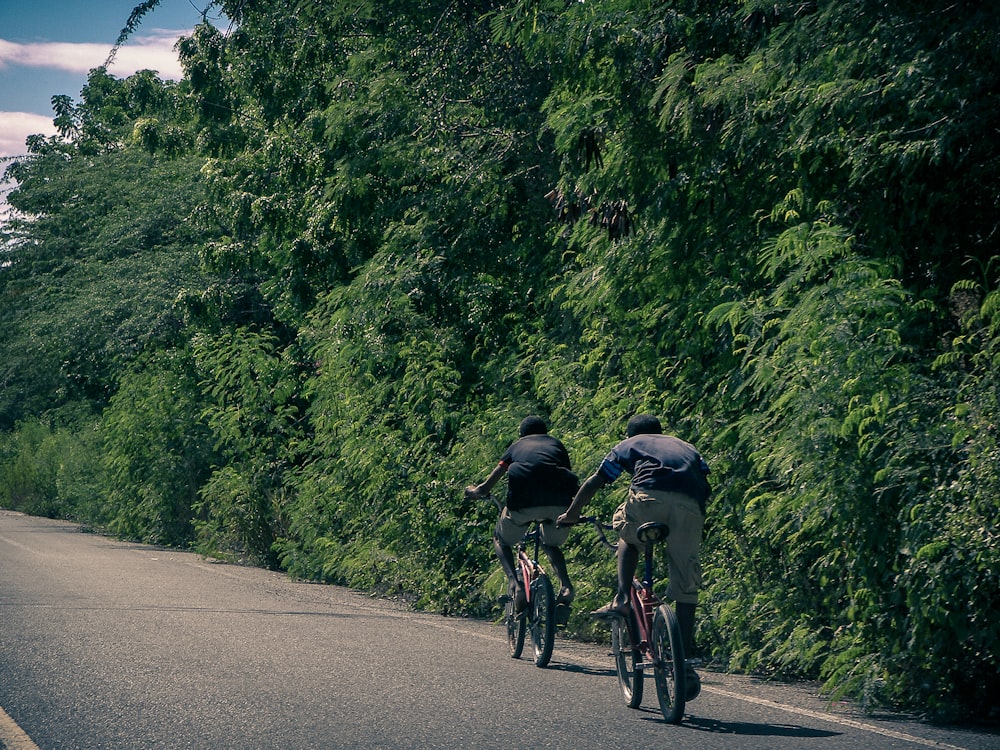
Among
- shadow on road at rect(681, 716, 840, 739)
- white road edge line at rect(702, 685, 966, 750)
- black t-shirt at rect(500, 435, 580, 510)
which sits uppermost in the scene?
black t-shirt at rect(500, 435, 580, 510)

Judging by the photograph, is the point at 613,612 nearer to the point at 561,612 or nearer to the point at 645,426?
the point at 645,426

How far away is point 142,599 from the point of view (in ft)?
42.8

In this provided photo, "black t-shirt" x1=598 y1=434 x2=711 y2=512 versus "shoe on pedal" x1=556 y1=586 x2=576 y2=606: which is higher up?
"black t-shirt" x1=598 y1=434 x2=711 y2=512

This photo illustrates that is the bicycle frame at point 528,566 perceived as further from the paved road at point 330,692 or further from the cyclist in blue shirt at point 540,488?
the paved road at point 330,692

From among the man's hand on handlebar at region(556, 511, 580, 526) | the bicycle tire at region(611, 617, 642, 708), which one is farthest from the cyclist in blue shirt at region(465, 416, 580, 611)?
the bicycle tire at region(611, 617, 642, 708)

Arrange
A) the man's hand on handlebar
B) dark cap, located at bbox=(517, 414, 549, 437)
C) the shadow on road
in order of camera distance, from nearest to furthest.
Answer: the shadow on road < the man's hand on handlebar < dark cap, located at bbox=(517, 414, 549, 437)

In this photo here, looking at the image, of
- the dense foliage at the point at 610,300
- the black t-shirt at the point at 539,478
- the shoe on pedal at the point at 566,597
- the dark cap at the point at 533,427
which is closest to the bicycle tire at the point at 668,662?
the dense foliage at the point at 610,300

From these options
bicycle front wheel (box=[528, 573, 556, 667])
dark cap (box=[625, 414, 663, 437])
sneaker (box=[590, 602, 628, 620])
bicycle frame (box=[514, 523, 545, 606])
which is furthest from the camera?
bicycle frame (box=[514, 523, 545, 606])

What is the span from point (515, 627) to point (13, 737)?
4340mm

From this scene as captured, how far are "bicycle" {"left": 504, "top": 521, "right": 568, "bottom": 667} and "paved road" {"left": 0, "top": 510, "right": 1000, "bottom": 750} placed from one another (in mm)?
180

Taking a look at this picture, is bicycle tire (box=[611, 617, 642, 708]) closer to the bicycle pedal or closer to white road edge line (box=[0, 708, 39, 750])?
the bicycle pedal

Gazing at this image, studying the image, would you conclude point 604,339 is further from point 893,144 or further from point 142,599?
point 142,599

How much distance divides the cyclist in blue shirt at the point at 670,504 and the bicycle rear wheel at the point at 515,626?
2.17m

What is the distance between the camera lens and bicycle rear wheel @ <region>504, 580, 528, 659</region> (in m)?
9.70
